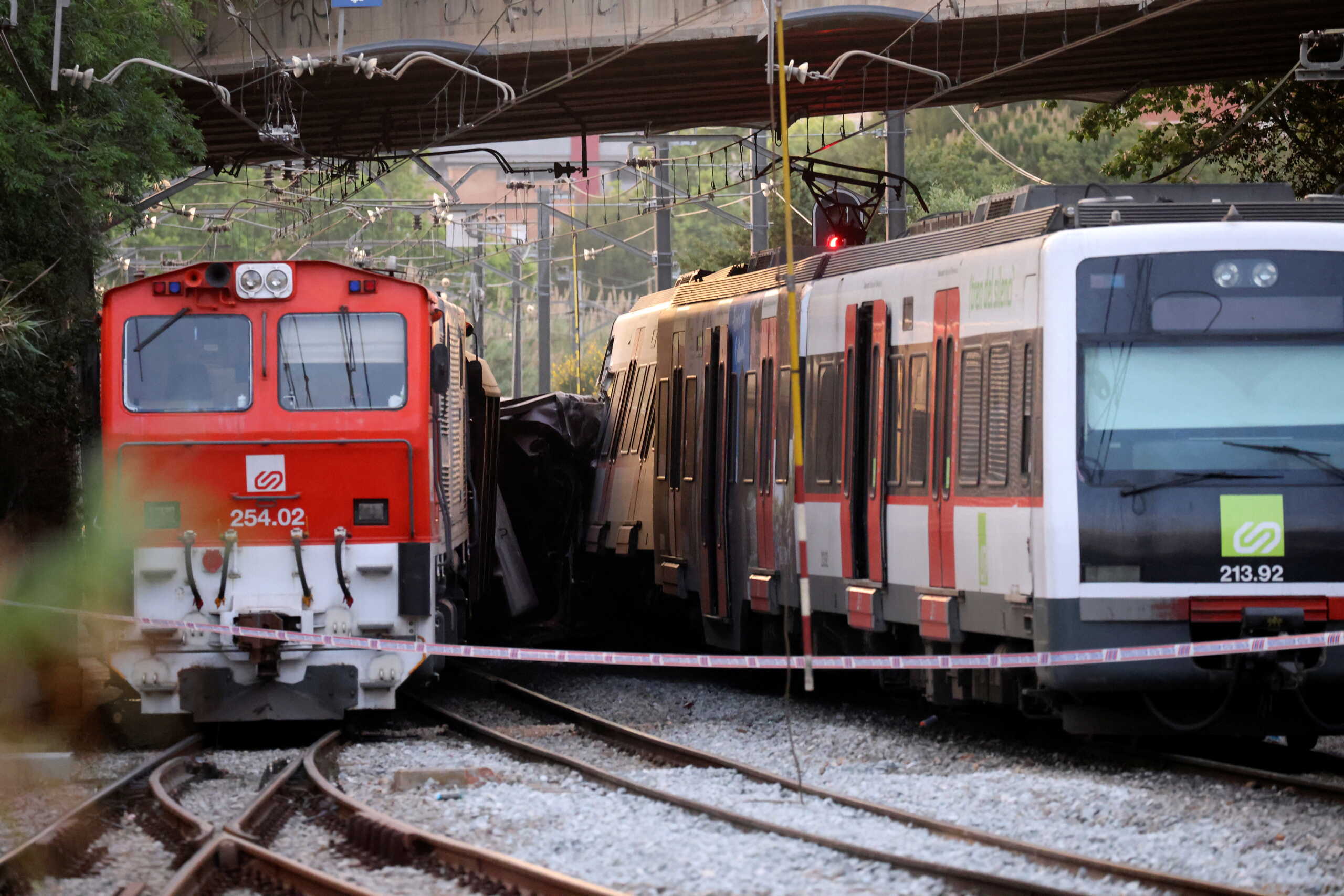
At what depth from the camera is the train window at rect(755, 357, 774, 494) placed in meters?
15.4

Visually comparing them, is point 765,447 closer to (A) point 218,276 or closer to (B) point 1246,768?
(A) point 218,276

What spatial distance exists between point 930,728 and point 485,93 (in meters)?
13.7

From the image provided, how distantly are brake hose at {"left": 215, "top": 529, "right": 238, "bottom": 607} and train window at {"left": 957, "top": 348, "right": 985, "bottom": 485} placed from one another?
515cm

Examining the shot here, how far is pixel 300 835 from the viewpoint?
9961 millimetres

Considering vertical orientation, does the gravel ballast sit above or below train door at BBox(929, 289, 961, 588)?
below

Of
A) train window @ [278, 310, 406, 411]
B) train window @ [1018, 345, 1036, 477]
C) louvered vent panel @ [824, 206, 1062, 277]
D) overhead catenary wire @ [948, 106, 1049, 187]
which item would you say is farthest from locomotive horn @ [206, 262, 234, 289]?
train window @ [1018, 345, 1036, 477]

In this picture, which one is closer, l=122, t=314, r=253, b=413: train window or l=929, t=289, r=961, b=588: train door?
l=929, t=289, r=961, b=588: train door

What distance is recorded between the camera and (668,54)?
2252 centimetres

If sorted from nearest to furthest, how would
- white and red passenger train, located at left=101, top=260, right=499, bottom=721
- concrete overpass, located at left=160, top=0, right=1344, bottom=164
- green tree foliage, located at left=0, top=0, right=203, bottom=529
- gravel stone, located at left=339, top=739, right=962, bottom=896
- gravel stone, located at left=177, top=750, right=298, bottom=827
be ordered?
1. gravel stone, located at left=339, top=739, right=962, bottom=896
2. gravel stone, located at left=177, top=750, right=298, bottom=827
3. white and red passenger train, located at left=101, top=260, right=499, bottom=721
4. green tree foliage, located at left=0, top=0, right=203, bottom=529
5. concrete overpass, located at left=160, top=0, right=1344, bottom=164

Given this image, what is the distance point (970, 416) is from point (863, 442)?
1.93 meters

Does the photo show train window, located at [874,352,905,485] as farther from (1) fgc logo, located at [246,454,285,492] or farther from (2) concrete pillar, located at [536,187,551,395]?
(2) concrete pillar, located at [536,187,551,395]

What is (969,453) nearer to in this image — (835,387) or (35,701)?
(835,387)

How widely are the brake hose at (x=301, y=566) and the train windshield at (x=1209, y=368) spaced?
5693 millimetres

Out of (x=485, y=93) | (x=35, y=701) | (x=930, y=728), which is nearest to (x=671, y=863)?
(x=930, y=728)
